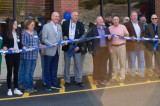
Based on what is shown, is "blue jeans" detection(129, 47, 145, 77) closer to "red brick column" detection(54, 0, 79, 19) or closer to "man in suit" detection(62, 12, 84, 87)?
A: "man in suit" detection(62, 12, 84, 87)

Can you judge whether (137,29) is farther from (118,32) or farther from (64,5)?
(64,5)

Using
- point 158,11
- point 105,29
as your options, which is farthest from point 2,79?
point 158,11

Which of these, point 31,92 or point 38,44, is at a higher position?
point 38,44

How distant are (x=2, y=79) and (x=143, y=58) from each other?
168 inches

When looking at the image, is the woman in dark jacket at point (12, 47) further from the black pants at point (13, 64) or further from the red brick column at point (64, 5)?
the red brick column at point (64, 5)

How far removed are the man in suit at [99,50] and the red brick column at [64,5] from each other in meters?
2.64

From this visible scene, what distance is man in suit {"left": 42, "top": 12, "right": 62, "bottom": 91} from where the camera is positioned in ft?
29.2

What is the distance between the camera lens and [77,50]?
9.35 m

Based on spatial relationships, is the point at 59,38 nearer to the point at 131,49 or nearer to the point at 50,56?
the point at 50,56

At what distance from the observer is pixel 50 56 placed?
29.3 feet

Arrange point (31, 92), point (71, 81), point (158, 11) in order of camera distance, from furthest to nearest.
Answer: point (158, 11) → point (71, 81) → point (31, 92)

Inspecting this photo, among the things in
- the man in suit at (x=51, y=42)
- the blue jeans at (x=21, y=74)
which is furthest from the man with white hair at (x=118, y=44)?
the blue jeans at (x=21, y=74)

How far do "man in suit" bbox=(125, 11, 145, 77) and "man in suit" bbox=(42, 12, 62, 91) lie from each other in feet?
7.33

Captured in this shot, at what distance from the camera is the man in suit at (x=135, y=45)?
10047 millimetres
